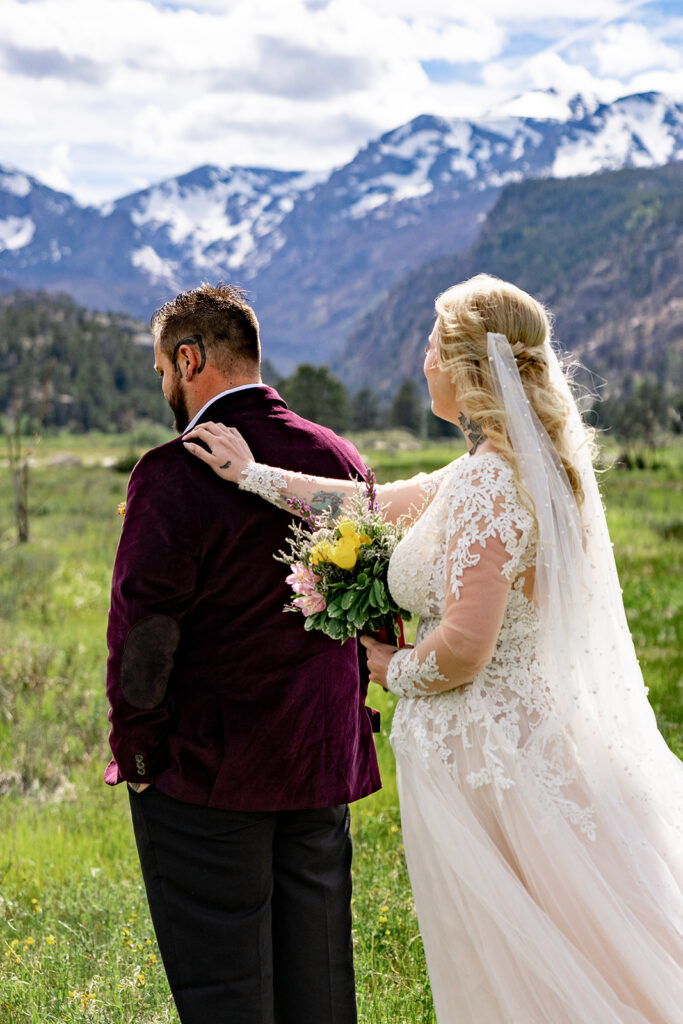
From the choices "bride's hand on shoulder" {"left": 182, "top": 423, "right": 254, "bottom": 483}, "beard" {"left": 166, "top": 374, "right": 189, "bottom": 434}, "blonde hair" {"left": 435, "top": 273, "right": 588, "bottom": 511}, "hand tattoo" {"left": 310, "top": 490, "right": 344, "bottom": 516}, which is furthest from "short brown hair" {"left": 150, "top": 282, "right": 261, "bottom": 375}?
"blonde hair" {"left": 435, "top": 273, "right": 588, "bottom": 511}

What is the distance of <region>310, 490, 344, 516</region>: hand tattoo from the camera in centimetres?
334

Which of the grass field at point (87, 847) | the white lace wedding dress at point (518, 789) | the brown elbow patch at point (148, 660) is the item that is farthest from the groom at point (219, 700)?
the grass field at point (87, 847)

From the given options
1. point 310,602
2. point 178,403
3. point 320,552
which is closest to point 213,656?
point 310,602

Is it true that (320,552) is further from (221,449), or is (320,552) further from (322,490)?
(221,449)

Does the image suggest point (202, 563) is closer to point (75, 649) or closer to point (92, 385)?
point (75, 649)

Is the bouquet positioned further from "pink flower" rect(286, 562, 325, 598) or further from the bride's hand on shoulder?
the bride's hand on shoulder

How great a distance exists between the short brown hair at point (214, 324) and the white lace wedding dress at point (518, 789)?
43 centimetres

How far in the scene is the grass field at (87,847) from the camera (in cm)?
413

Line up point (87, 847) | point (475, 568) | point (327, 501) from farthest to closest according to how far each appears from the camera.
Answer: point (87, 847) → point (327, 501) → point (475, 568)

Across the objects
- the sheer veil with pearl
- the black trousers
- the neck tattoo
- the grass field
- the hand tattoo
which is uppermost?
the neck tattoo

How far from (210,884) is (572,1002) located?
1217 millimetres

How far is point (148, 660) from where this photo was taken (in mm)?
3064

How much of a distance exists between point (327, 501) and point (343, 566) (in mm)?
341

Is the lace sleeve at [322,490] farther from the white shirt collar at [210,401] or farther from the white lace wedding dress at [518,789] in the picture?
the white shirt collar at [210,401]
